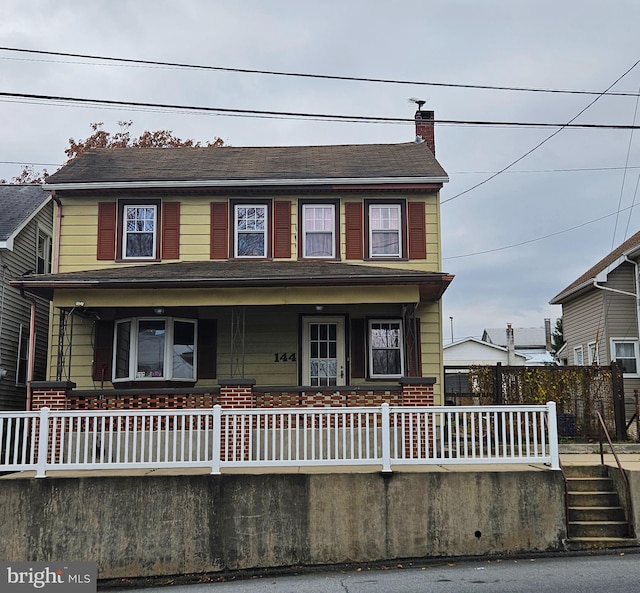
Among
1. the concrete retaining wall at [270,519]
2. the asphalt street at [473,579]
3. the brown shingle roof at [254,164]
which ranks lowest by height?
the asphalt street at [473,579]

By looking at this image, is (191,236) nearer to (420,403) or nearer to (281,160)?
(281,160)

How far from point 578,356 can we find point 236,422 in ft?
53.2

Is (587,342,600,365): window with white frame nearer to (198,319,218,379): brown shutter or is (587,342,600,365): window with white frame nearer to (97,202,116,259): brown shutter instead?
(198,319,218,379): brown shutter

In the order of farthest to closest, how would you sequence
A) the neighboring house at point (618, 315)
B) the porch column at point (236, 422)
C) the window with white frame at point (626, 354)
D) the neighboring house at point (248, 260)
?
the window with white frame at point (626, 354)
the neighboring house at point (618, 315)
the neighboring house at point (248, 260)
the porch column at point (236, 422)

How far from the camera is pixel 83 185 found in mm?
14711

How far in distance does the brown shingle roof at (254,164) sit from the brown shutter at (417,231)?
2.26ft

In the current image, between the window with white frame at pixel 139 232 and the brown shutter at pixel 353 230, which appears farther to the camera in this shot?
the window with white frame at pixel 139 232

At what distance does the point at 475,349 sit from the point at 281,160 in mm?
27075

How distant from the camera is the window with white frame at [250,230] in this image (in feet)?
49.2

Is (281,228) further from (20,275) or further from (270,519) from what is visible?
(270,519)

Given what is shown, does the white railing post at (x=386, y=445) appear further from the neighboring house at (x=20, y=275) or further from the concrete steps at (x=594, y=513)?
the neighboring house at (x=20, y=275)

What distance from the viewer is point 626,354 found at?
19094 millimetres

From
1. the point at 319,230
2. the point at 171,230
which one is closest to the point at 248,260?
the point at 319,230

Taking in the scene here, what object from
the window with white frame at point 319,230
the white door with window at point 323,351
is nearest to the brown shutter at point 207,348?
the white door with window at point 323,351
